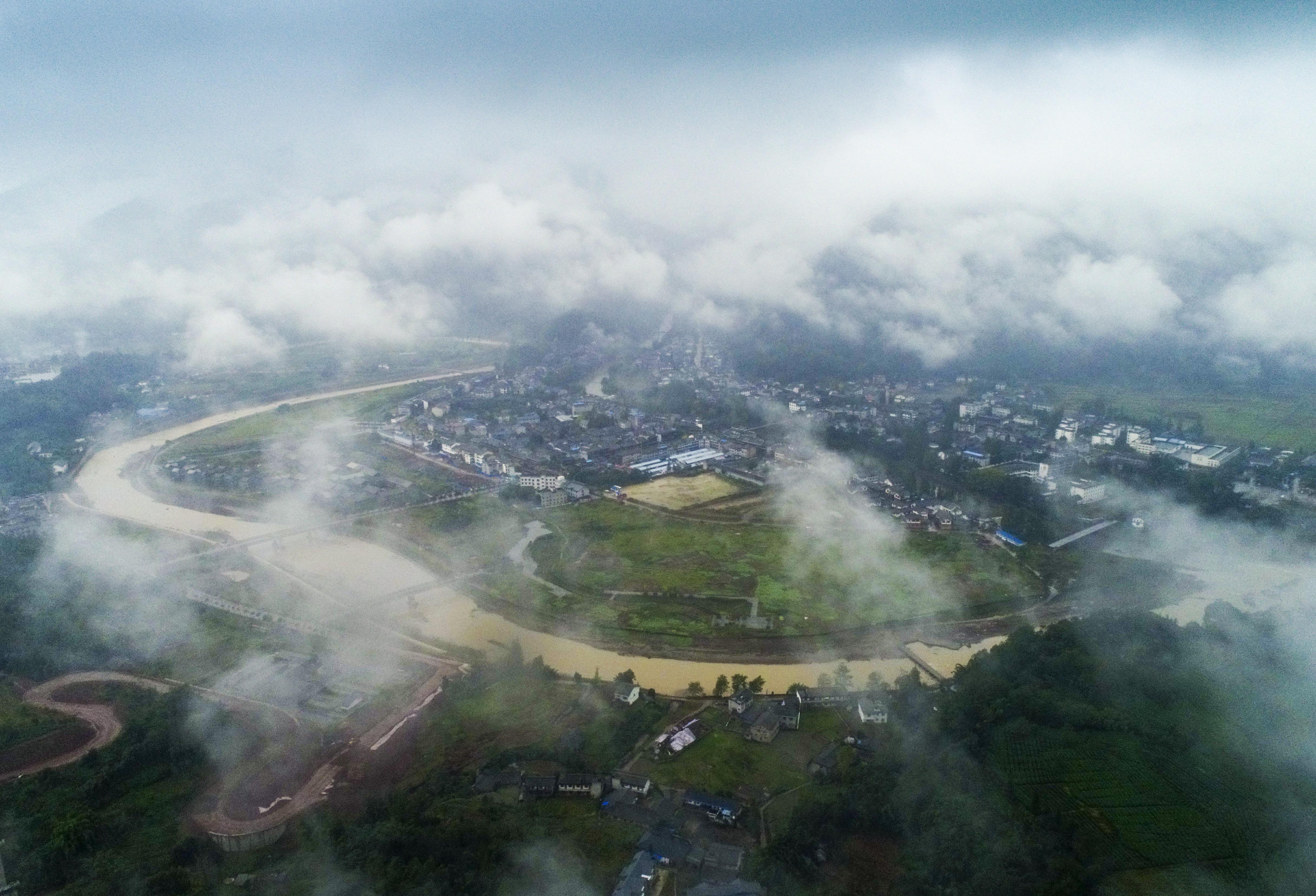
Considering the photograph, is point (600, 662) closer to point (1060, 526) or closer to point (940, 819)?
point (940, 819)

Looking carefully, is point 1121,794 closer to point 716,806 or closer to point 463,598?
point 716,806

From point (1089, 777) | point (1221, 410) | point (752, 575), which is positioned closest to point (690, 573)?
point (752, 575)

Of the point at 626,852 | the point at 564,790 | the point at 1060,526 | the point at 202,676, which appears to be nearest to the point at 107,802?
the point at 202,676

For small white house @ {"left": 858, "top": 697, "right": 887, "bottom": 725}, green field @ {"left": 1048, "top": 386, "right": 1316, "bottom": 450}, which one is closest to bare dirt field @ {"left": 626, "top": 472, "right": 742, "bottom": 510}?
small white house @ {"left": 858, "top": 697, "right": 887, "bottom": 725}

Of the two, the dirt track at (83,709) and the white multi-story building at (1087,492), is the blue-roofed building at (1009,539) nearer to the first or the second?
the white multi-story building at (1087,492)

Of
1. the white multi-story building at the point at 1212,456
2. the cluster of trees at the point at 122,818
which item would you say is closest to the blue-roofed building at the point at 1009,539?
the white multi-story building at the point at 1212,456

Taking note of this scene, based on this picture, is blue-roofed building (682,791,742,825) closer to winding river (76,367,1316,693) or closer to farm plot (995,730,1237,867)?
winding river (76,367,1316,693)
